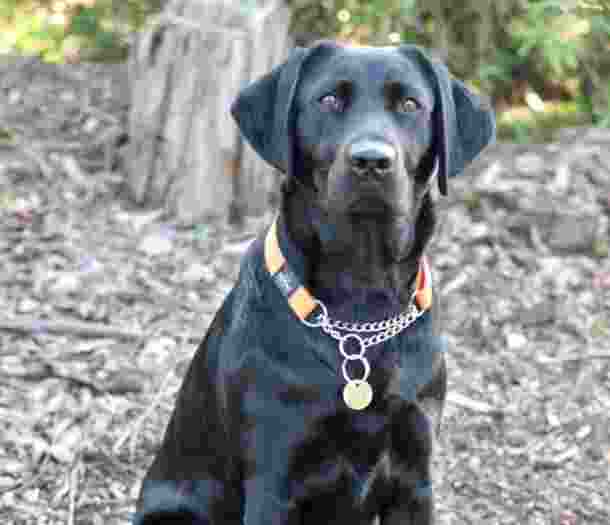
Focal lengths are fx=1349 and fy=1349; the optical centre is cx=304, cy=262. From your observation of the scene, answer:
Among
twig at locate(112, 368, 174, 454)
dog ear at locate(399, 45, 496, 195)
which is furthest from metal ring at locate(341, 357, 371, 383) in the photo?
twig at locate(112, 368, 174, 454)

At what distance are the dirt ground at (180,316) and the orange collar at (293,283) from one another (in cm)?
50

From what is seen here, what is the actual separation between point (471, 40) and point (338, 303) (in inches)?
133

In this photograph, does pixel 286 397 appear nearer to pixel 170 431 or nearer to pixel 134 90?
pixel 170 431

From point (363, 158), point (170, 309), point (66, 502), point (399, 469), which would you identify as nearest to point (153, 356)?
point (170, 309)

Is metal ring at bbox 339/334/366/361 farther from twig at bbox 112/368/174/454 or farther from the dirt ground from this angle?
twig at bbox 112/368/174/454

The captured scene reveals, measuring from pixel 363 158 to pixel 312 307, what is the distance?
1.26 ft

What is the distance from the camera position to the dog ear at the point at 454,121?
303 cm

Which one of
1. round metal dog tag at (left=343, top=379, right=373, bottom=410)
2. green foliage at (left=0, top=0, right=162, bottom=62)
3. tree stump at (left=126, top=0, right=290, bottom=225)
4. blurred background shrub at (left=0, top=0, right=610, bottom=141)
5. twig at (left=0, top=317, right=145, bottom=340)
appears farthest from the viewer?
green foliage at (left=0, top=0, right=162, bottom=62)

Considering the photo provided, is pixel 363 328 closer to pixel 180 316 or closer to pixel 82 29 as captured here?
pixel 180 316

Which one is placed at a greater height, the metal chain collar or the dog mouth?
the dog mouth

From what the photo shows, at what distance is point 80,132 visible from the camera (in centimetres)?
589

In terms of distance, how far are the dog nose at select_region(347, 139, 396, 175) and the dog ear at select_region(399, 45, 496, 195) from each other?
0.72 ft

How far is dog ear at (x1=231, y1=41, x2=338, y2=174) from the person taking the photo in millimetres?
3002

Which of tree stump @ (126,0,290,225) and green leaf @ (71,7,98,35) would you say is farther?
green leaf @ (71,7,98,35)
